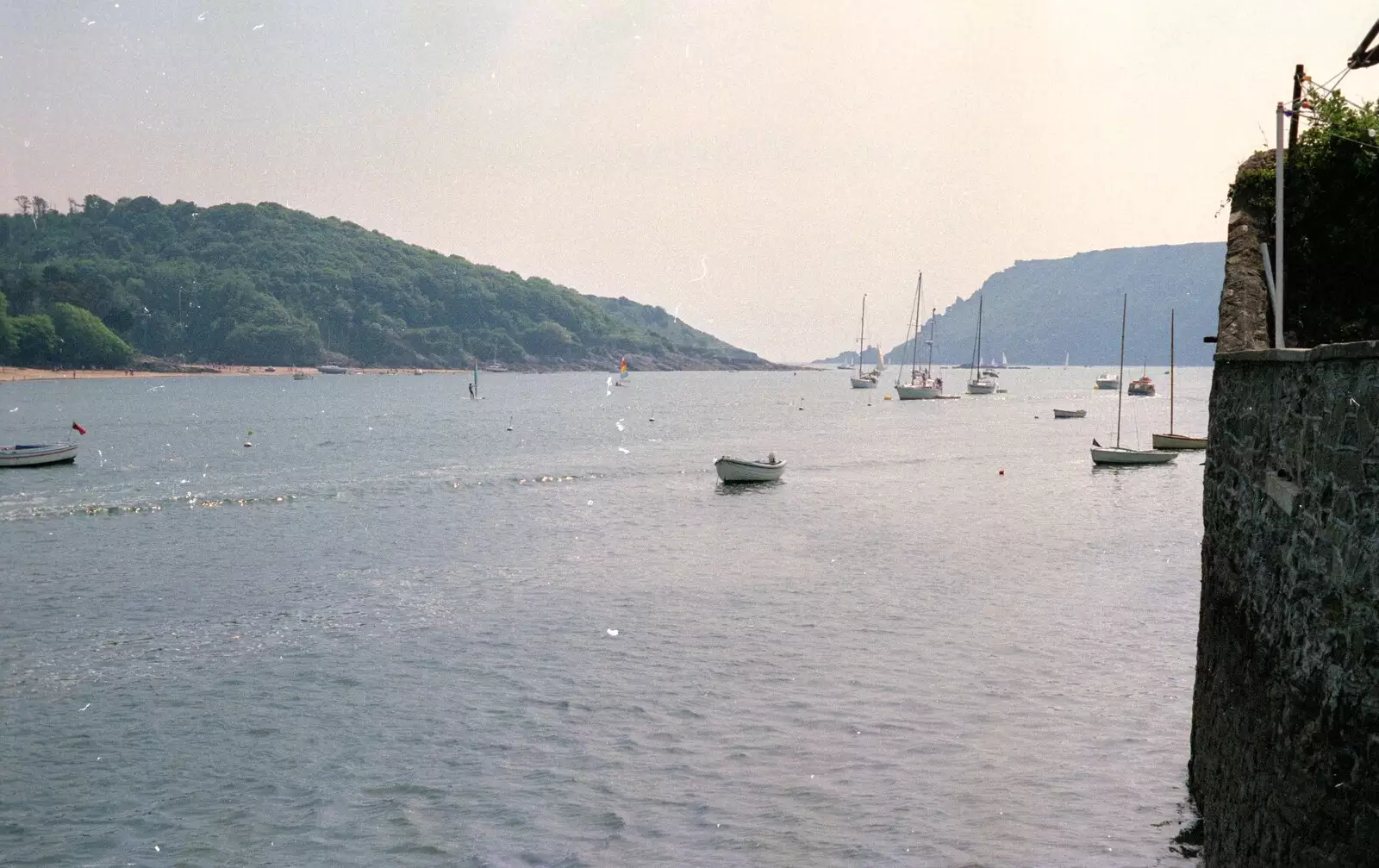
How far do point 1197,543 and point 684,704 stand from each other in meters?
23.8

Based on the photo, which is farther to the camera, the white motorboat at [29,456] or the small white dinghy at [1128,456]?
the small white dinghy at [1128,456]

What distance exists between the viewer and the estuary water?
50.1 ft

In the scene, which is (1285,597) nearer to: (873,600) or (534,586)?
(873,600)

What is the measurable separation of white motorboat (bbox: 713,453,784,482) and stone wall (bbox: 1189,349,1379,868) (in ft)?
146

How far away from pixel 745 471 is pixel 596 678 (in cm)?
3598

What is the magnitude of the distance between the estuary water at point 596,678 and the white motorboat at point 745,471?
3656 mm

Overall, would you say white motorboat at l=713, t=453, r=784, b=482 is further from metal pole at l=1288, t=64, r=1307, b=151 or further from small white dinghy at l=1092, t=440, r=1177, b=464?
metal pole at l=1288, t=64, r=1307, b=151

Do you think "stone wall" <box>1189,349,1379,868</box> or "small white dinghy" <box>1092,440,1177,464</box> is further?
"small white dinghy" <box>1092,440,1177,464</box>

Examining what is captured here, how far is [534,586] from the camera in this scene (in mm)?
32125

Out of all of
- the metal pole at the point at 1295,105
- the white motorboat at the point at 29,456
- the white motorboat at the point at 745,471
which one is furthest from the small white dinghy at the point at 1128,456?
the white motorboat at the point at 29,456

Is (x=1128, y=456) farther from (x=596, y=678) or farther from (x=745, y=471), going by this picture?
(x=596, y=678)

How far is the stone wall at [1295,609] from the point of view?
7965 millimetres

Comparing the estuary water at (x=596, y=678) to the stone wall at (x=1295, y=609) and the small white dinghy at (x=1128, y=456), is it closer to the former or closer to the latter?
the stone wall at (x=1295, y=609)

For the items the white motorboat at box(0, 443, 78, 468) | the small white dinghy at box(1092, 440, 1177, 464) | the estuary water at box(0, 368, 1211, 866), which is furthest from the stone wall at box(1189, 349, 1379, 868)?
the white motorboat at box(0, 443, 78, 468)
